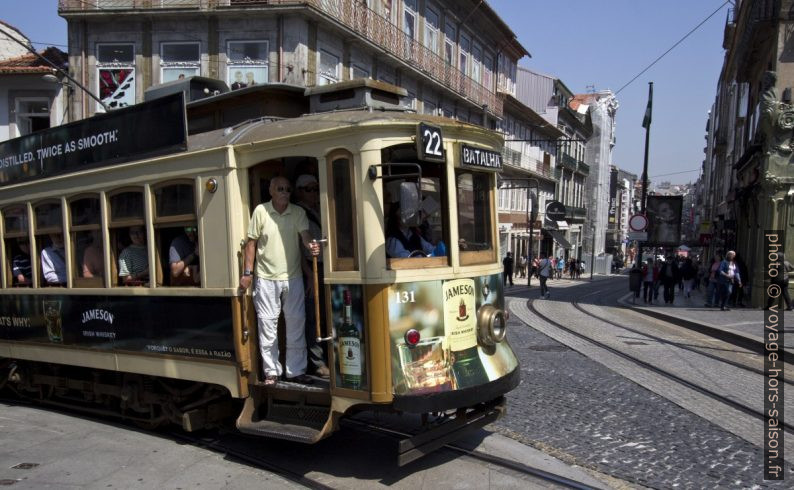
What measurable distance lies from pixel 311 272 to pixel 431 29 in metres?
23.0

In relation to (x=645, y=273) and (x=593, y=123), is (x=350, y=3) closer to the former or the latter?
(x=645, y=273)

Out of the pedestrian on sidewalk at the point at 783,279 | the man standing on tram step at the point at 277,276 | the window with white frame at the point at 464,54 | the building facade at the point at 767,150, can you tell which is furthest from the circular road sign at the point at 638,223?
the man standing on tram step at the point at 277,276

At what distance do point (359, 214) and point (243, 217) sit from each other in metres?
1.30

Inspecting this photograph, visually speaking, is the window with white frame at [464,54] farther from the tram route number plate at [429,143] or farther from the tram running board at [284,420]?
the tram running board at [284,420]

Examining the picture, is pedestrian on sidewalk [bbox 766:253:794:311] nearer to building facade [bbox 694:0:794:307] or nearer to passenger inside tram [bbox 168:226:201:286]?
building facade [bbox 694:0:794:307]

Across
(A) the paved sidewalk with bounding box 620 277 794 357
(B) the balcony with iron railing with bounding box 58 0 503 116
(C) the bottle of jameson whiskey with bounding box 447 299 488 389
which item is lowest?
(A) the paved sidewalk with bounding box 620 277 794 357

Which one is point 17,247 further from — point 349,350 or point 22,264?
point 349,350

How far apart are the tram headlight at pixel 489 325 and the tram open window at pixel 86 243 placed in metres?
4.11

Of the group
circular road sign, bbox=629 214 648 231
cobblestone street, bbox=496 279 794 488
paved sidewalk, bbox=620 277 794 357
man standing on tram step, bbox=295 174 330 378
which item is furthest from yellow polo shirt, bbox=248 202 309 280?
circular road sign, bbox=629 214 648 231

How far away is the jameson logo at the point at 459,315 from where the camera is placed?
5.04 m

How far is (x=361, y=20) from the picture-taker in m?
21.4

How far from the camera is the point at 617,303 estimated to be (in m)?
20.8

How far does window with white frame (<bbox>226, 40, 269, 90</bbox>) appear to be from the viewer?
1928 centimetres

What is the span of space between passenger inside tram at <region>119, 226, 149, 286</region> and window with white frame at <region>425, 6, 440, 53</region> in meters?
21.7
